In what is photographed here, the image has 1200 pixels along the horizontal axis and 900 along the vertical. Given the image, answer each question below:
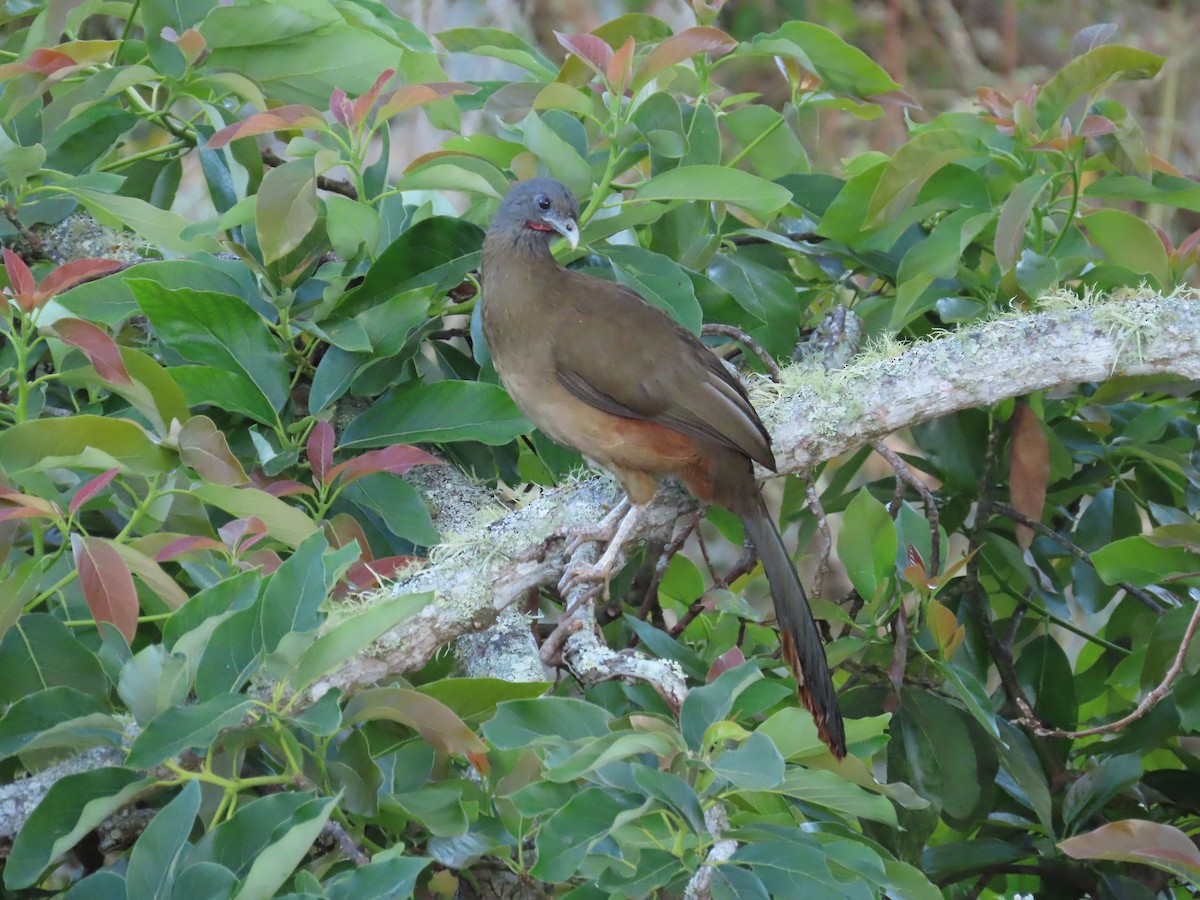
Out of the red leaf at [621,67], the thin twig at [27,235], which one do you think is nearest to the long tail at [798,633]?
the red leaf at [621,67]

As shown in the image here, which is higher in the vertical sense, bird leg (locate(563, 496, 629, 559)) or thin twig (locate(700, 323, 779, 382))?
thin twig (locate(700, 323, 779, 382))

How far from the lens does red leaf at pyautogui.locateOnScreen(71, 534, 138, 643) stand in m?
1.38

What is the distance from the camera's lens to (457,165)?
2.09m

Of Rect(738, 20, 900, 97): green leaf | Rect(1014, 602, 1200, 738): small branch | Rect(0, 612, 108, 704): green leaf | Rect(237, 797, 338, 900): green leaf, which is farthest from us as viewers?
Rect(738, 20, 900, 97): green leaf

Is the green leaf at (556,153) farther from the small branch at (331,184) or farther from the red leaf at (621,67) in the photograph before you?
the small branch at (331,184)

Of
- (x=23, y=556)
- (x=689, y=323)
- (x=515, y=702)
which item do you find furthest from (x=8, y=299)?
(x=689, y=323)

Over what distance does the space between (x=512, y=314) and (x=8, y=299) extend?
90 centimetres

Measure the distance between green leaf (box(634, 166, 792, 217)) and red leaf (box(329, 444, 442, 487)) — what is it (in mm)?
589

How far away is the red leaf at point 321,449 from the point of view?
1771mm

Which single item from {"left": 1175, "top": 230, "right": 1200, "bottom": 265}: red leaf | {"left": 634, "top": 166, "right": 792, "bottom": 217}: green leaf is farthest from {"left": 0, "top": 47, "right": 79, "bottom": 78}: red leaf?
{"left": 1175, "top": 230, "right": 1200, "bottom": 265}: red leaf

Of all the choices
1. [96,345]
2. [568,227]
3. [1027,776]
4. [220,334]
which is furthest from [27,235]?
[1027,776]

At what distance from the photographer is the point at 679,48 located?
6.51 ft

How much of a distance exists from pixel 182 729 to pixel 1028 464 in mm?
1542

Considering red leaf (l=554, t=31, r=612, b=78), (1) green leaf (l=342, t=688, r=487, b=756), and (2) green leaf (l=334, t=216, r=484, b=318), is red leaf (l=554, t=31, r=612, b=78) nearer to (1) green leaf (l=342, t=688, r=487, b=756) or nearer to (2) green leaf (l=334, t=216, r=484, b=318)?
(2) green leaf (l=334, t=216, r=484, b=318)
